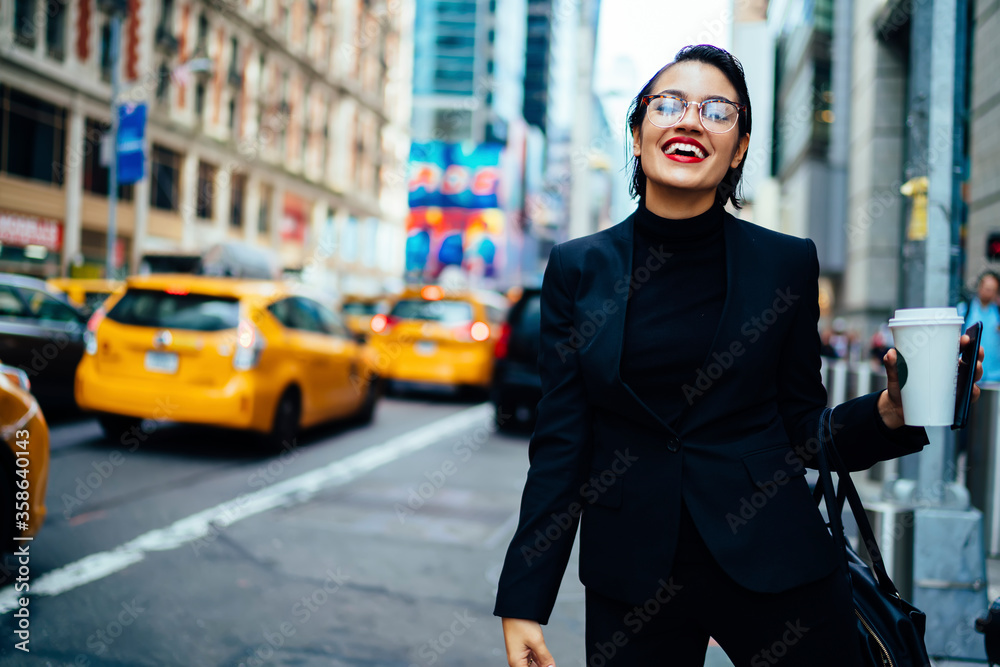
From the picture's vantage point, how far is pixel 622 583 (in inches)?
69.1

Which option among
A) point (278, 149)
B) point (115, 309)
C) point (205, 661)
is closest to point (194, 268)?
point (115, 309)

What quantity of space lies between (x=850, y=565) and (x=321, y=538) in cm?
444

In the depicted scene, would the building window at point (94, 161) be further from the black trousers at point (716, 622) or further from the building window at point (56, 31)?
the black trousers at point (716, 622)

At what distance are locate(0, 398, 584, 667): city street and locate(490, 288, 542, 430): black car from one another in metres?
1.98

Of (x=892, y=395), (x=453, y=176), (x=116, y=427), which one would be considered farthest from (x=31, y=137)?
(x=453, y=176)

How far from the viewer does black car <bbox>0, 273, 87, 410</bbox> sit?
870cm

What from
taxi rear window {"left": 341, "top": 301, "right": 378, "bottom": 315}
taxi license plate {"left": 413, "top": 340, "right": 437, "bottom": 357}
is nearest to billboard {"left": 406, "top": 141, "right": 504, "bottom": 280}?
taxi rear window {"left": 341, "top": 301, "right": 378, "bottom": 315}

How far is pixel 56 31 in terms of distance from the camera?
25578 millimetres

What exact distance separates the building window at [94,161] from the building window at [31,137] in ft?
3.57

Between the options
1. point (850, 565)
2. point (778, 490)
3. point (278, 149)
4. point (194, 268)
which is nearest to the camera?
point (778, 490)

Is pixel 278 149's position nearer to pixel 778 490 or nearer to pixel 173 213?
pixel 173 213

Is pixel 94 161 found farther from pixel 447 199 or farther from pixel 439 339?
pixel 447 199

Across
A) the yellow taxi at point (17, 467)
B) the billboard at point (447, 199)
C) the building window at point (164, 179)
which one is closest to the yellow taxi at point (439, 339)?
the yellow taxi at point (17, 467)

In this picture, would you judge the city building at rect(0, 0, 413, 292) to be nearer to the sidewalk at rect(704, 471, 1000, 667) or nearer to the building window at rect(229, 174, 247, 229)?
the building window at rect(229, 174, 247, 229)
